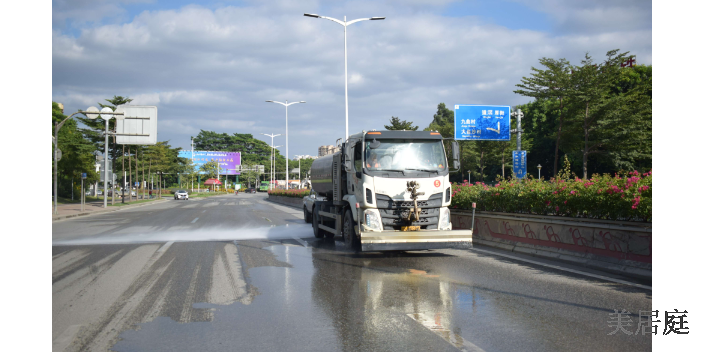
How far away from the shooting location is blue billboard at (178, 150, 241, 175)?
111675 mm

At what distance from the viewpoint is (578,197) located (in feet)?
33.1

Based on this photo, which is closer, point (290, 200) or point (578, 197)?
point (578, 197)

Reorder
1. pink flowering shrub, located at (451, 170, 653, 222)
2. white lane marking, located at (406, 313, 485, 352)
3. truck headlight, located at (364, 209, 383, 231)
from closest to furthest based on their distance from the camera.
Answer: white lane marking, located at (406, 313, 485, 352) < pink flowering shrub, located at (451, 170, 653, 222) < truck headlight, located at (364, 209, 383, 231)

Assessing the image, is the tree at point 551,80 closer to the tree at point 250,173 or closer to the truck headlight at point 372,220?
the truck headlight at point 372,220

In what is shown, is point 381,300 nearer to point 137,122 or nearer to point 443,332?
point 443,332

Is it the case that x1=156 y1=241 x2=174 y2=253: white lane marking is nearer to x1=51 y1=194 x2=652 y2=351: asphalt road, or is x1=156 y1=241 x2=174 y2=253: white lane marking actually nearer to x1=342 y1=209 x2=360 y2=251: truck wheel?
x1=51 y1=194 x2=652 y2=351: asphalt road

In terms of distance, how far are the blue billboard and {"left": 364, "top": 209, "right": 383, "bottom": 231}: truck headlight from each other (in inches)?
4095

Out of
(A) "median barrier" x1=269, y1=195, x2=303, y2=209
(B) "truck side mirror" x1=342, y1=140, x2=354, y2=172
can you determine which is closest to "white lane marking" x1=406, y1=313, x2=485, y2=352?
(B) "truck side mirror" x1=342, y1=140, x2=354, y2=172

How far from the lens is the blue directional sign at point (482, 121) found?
Answer: 1138 inches

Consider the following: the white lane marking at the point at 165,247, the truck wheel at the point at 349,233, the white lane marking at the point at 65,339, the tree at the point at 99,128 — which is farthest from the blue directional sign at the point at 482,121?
the tree at the point at 99,128

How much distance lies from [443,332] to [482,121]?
25.2 m

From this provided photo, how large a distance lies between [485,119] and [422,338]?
25460 mm

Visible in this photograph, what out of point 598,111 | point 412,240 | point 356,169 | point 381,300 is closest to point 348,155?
point 356,169
